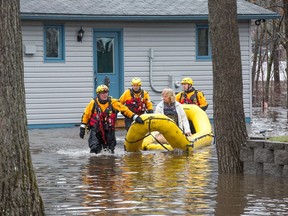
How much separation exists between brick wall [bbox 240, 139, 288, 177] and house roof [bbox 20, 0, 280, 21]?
12.1 m

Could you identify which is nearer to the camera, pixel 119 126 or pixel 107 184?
pixel 107 184

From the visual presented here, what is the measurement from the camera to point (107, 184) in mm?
13992

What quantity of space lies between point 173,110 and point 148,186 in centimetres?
661

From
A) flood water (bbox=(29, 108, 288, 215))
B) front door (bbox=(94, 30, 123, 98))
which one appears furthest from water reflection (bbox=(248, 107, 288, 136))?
flood water (bbox=(29, 108, 288, 215))

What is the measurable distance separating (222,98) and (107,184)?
2.11 metres

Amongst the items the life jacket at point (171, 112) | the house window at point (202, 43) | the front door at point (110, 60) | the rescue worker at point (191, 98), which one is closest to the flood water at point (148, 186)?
the life jacket at point (171, 112)

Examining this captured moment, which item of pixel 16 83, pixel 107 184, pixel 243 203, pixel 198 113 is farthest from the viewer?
pixel 198 113

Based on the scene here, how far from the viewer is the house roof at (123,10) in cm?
2569

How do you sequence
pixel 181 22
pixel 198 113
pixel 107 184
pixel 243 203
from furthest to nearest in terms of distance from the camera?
1. pixel 181 22
2. pixel 198 113
3. pixel 107 184
4. pixel 243 203

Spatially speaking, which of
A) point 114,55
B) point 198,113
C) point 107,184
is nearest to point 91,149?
point 198,113

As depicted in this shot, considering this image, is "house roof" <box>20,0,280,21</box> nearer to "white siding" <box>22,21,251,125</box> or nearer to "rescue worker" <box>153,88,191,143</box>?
"white siding" <box>22,21,251,125</box>

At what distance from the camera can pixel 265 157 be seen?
14312 millimetres

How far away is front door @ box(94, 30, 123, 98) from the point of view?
89.7 ft

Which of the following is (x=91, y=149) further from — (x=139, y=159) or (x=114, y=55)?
(x=114, y=55)
